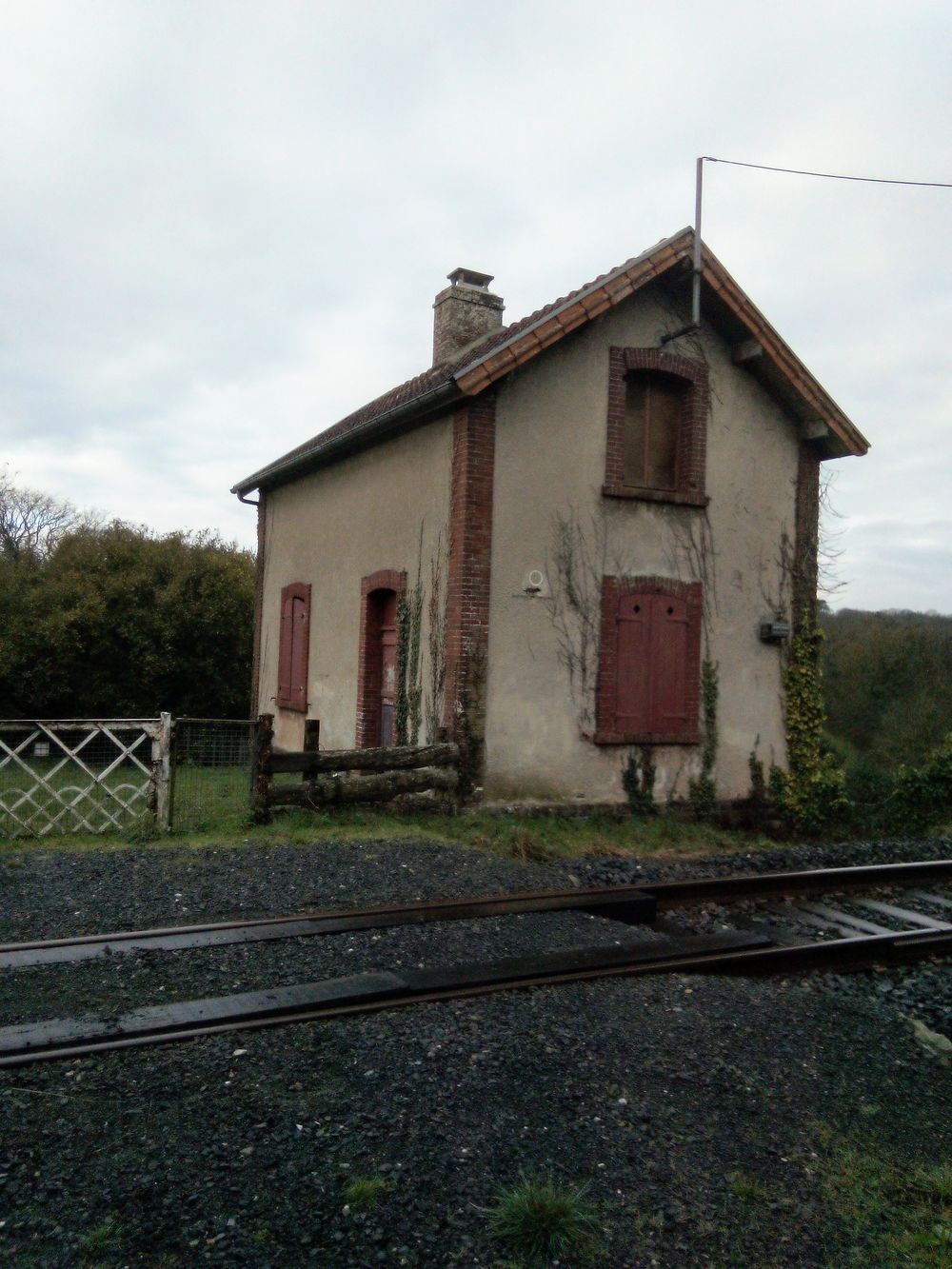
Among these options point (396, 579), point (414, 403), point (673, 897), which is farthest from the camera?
point (396, 579)

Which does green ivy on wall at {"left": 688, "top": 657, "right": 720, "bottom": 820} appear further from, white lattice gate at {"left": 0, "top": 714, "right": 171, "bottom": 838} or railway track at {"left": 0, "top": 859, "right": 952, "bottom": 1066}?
white lattice gate at {"left": 0, "top": 714, "right": 171, "bottom": 838}

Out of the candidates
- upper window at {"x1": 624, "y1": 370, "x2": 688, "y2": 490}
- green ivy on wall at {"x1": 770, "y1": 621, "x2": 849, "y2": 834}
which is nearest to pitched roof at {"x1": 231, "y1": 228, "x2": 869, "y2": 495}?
upper window at {"x1": 624, "y1": 370, "x2": 688, "y2": 490}

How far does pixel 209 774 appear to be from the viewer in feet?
36.3

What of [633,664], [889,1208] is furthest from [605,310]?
[889,1208]

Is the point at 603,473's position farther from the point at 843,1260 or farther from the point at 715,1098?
the point at 843,1260

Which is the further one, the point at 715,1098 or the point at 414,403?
the point at 414,403

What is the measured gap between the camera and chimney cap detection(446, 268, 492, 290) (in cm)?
1580

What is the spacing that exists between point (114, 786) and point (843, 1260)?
8778 millimetres

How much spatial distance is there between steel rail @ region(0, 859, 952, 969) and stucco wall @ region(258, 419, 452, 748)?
189 inches

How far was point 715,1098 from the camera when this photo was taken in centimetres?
437

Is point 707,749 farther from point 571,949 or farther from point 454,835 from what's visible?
point 571,949

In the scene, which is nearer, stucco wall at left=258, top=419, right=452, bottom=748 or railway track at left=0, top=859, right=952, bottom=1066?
railway track at left=0, top=859, right=952, bottom=1066

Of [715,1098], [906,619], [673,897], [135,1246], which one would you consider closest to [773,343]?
[673,897]

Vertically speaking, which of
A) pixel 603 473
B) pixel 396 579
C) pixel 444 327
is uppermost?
pixel 444 327
